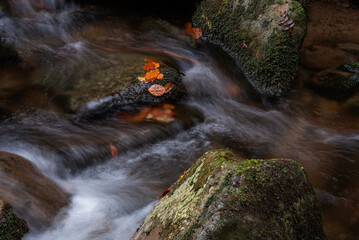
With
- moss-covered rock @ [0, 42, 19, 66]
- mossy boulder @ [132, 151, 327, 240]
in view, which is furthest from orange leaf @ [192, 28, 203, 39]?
mossy boulder @ [132, 151, 327, 240]

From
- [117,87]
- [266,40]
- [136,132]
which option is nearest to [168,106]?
[136,132]

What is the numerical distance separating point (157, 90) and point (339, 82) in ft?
11.4

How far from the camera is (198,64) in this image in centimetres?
650

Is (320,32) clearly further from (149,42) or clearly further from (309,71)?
(149,42)

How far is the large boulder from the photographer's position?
3.12 metres

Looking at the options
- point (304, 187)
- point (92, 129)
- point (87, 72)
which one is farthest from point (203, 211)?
point (87, 72)

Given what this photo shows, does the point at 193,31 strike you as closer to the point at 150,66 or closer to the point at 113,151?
the point at 150,66

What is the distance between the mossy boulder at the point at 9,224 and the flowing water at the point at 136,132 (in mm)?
168

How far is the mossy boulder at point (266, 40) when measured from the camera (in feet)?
18.8

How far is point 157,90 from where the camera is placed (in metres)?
5.16

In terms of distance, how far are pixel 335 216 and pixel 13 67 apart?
5546 mm

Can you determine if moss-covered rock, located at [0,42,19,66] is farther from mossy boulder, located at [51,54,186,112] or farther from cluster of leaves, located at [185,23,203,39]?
cluster of leaves, located at [185,23,203,39]

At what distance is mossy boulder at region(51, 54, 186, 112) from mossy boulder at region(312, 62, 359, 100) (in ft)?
8.66

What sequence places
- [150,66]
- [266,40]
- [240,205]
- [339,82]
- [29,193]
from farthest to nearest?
[339,82]
[266,40]
[150,66]
[29,193]
[240,205]
